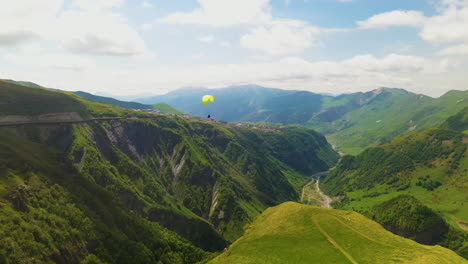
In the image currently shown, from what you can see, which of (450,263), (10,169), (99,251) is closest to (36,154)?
(10,169)

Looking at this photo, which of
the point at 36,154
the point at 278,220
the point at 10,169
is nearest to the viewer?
the point at 278,220

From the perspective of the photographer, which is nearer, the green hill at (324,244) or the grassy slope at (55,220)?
the green hill at (324,244)

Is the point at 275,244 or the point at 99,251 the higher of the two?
the point at 275,244

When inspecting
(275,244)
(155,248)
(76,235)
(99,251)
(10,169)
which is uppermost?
(10,169)

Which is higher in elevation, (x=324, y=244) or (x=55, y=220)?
(x=324, y=244)

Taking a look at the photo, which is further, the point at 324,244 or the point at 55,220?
the point at 55,220

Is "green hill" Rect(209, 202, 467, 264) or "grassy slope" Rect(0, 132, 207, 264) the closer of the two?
"green hill" Rect(209, 202, 467, 264)

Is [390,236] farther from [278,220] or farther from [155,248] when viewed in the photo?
[155,248]

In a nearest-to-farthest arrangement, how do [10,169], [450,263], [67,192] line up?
[450,263], [10,169], [67,192]
